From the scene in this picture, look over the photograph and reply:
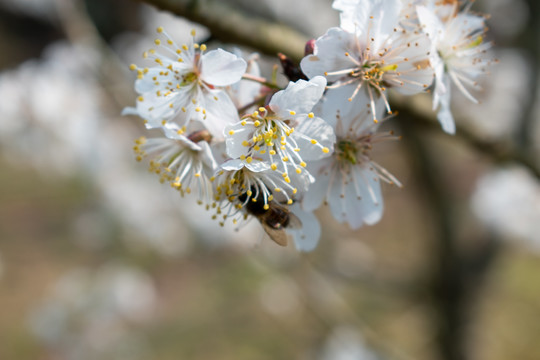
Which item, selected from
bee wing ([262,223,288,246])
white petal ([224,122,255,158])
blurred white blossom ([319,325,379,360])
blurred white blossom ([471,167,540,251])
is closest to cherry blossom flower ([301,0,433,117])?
white petal ([224,122,255,158])

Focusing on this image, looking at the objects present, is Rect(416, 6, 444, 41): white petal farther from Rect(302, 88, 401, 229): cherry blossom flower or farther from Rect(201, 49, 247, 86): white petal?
Rect(201, 49, 247, 86): white petal

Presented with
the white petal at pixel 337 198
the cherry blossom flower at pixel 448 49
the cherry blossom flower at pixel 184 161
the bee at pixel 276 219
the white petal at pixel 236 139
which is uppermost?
the cherry blossom flower at pixel 448 49

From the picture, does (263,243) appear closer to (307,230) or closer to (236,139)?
(307,230)

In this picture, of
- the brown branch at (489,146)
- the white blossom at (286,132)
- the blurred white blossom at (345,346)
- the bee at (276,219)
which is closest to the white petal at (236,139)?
the white blossom at (286,132)

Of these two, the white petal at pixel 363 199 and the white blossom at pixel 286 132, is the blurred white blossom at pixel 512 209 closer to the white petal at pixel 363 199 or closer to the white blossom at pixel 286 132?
the white petal at pixel 363 199

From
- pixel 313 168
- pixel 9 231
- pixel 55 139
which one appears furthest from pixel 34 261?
pixel 313 168

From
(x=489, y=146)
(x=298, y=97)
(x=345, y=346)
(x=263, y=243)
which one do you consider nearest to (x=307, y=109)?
(x=298, y=97)
